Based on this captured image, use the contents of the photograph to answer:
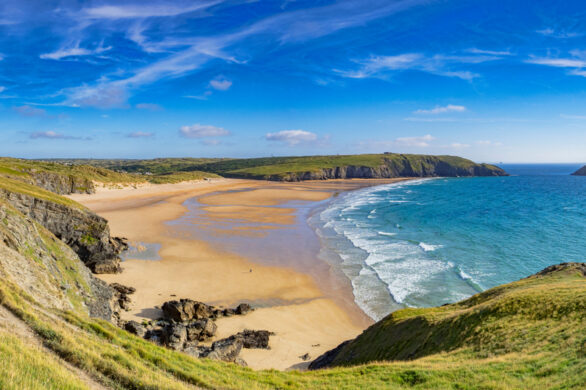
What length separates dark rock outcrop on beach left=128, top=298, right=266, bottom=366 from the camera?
19.5 metres

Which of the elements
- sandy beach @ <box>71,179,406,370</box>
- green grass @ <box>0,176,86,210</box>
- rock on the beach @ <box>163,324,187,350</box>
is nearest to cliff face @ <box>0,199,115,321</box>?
sandy beach @ <box>71,179,406,370</box>

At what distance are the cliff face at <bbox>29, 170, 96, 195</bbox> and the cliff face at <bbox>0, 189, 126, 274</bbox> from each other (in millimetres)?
55544

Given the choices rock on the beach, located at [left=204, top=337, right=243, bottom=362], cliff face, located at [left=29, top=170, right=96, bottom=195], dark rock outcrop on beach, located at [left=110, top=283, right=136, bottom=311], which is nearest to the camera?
rock on the beach, located at [left=204, top=337, right=243, bottom=362]

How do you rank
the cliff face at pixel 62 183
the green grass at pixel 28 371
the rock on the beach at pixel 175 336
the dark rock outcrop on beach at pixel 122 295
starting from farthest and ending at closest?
the cliff face at pixel 62 183, the dark rock outcrop on beach at pixel 122 295, the rock on the beach at pixel 175 336, the green grass at pixel 28 371

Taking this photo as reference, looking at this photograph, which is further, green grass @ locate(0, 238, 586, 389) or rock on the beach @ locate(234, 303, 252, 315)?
rock on the beach @ locate(234, 303, 252, 315)

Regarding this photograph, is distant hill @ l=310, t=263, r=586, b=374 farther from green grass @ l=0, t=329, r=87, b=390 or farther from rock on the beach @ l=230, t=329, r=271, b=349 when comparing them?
green grass @ l=0, t=329, r=87, b=390

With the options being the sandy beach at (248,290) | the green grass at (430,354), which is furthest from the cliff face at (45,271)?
the sandy beach at (248,290)

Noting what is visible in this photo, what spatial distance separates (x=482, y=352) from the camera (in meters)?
14.3

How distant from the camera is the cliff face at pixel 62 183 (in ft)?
263

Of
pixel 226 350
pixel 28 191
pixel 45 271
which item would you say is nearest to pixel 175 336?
pixel 226 350

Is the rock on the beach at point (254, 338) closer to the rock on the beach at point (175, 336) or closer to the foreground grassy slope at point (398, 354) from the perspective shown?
the rock on the beach at point (175, 336)

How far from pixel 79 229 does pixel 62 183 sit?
2572 inches

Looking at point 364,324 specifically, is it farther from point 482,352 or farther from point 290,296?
point 482,352

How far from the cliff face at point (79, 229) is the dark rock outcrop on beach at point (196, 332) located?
41.8ft
